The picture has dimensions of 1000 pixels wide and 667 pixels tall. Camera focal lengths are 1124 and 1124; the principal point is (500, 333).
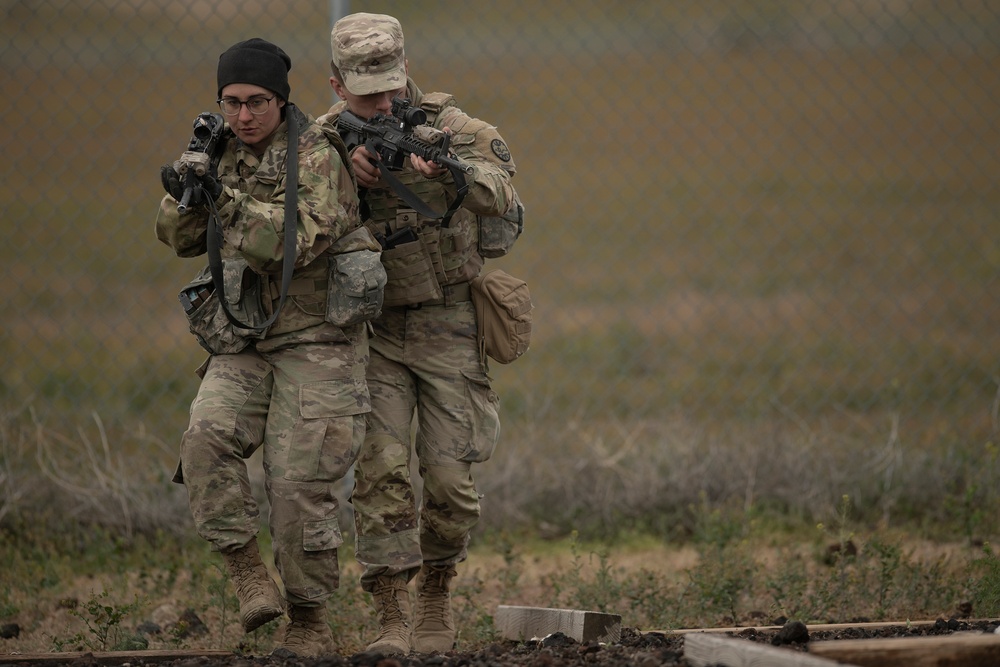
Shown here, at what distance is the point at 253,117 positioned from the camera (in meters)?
3.88

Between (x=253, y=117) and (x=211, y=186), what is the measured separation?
0.34 metres

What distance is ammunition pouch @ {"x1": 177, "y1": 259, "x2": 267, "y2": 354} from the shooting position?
396 centimetres

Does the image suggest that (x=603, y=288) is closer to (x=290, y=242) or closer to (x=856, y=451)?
(x=856, y=451)

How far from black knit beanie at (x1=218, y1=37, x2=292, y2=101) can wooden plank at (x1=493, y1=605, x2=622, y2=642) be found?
209 cm

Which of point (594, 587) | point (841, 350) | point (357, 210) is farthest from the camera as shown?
point (841, 350)

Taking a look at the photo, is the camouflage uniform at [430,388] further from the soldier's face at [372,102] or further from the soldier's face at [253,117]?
the soldier's face at [253,117]

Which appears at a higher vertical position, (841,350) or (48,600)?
(841,350)

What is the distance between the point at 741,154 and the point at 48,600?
35.9 feet

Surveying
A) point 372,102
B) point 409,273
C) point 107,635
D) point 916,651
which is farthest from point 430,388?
point 916,651

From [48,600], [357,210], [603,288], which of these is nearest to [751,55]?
[603,288]

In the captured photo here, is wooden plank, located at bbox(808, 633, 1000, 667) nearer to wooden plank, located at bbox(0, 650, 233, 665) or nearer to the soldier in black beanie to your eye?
the soldier in black beanie

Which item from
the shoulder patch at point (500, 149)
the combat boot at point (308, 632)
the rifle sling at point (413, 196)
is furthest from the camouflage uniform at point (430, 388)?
the combat boot at point (308, 632)

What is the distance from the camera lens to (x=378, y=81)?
4.07 metres

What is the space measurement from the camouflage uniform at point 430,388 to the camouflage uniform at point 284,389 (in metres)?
0.19
